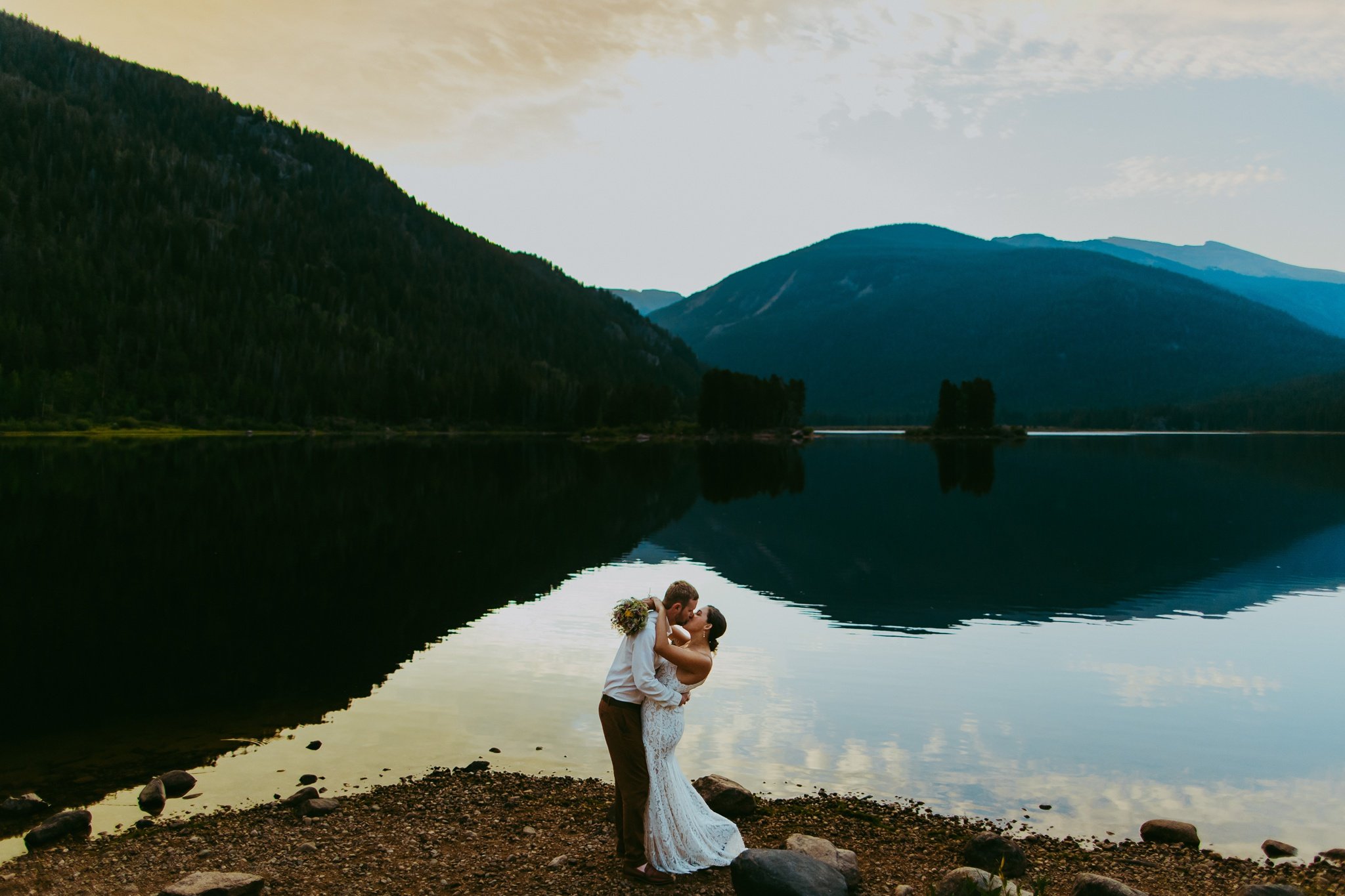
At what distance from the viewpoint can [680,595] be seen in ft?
36.1

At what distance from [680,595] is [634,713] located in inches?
56.9

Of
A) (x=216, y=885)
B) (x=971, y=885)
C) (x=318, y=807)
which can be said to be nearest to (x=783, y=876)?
(x=971, y=885)

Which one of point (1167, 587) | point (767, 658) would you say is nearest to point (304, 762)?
point (767, 658)

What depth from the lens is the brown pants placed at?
1107 centimetres

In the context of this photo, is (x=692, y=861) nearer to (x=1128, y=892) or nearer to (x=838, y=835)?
(x=838, y=835)

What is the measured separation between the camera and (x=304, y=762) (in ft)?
48.6

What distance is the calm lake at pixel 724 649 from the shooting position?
14.7 metres

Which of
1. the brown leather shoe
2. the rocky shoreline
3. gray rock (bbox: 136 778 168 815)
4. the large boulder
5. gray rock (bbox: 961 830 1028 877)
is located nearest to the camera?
the rocky shoreline

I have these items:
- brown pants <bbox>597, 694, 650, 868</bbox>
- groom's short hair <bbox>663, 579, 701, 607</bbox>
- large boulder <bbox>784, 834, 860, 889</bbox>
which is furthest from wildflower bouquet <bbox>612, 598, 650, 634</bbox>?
large boulder <bbox>784, 834, 860, 889</bbox>

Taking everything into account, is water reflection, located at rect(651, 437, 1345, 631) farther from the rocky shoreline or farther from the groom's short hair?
the groom's short hair

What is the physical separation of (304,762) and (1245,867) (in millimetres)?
12500

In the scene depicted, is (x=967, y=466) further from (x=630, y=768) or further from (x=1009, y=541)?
(x=630, y=768)

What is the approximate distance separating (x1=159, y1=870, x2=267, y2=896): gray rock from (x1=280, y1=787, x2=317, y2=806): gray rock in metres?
2.59

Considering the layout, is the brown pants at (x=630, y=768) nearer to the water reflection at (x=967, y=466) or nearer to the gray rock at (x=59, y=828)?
the gray rock at (x=59, y=828)
